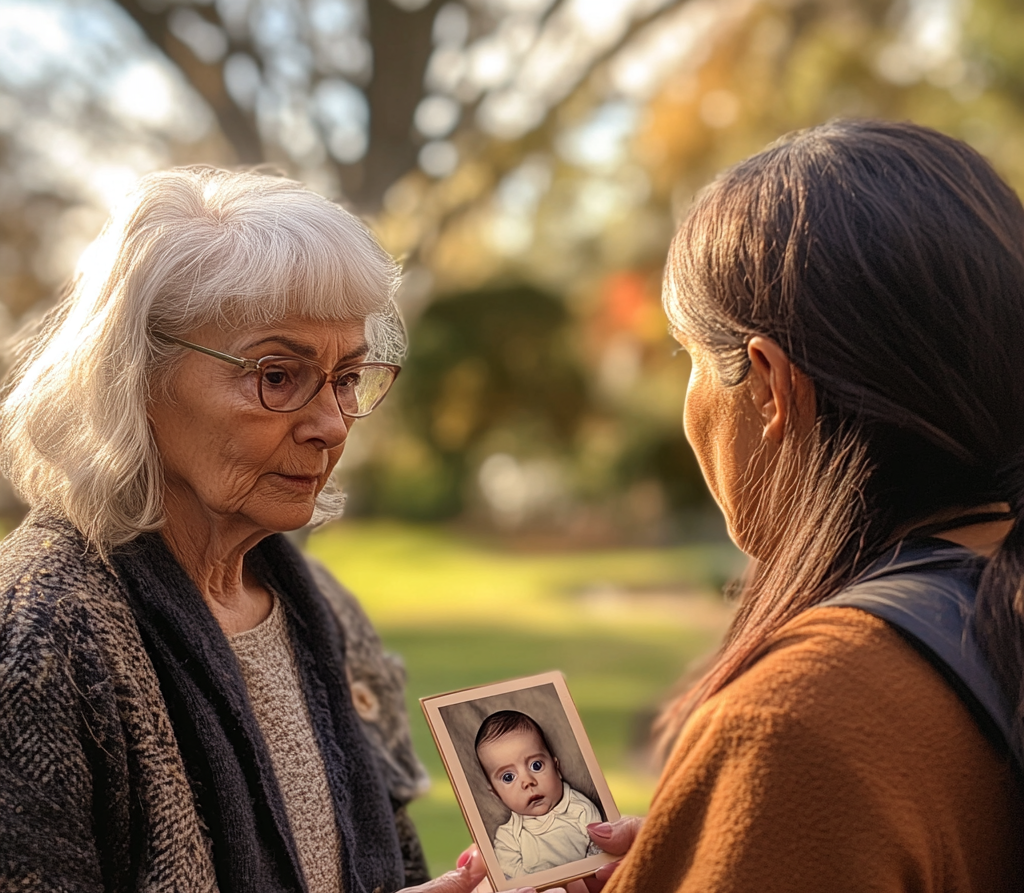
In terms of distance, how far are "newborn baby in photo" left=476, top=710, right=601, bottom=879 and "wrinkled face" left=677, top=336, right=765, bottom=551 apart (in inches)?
18.5

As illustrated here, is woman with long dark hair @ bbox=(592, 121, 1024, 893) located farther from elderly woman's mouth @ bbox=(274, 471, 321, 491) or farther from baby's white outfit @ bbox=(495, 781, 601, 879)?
elderly woman's mouth @ bbox=(274, 471, 321, 491)

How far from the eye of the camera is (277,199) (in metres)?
1.92

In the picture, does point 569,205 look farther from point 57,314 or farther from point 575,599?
point 57,314

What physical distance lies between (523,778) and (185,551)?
0.71 m

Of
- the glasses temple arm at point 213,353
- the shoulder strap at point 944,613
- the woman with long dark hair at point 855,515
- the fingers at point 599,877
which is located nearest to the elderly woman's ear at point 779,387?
the woman with long dark hair at point 855,515

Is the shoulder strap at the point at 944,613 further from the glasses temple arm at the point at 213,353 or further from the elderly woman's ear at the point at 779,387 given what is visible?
the glasses temple arm at the point at 213,353

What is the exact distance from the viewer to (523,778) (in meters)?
1.71

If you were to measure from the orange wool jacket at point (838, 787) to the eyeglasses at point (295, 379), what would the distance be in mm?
962

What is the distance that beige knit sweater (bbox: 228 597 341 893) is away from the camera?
194cm

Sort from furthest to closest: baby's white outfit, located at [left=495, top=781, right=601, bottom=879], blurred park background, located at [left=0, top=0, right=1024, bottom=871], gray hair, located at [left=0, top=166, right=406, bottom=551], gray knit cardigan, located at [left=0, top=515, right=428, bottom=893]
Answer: blurred park background, located at [left=0, top=0, right=1024, bottom=871], gray hair, located at [left=0, top=166, right=406, bottom=551], baby's white outfit, located at [left=495, top=781, right=601, bottom=879], gray knit cardigan, located at [left=0, top=515, right=428, bottom=893]

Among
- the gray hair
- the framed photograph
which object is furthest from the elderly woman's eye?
the framed photograph

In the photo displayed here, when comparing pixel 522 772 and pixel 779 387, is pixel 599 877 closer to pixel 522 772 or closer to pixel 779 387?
pixel 522 772

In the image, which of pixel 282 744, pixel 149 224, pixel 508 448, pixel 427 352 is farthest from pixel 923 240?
pixel 508 448

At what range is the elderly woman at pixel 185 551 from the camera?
157cm
